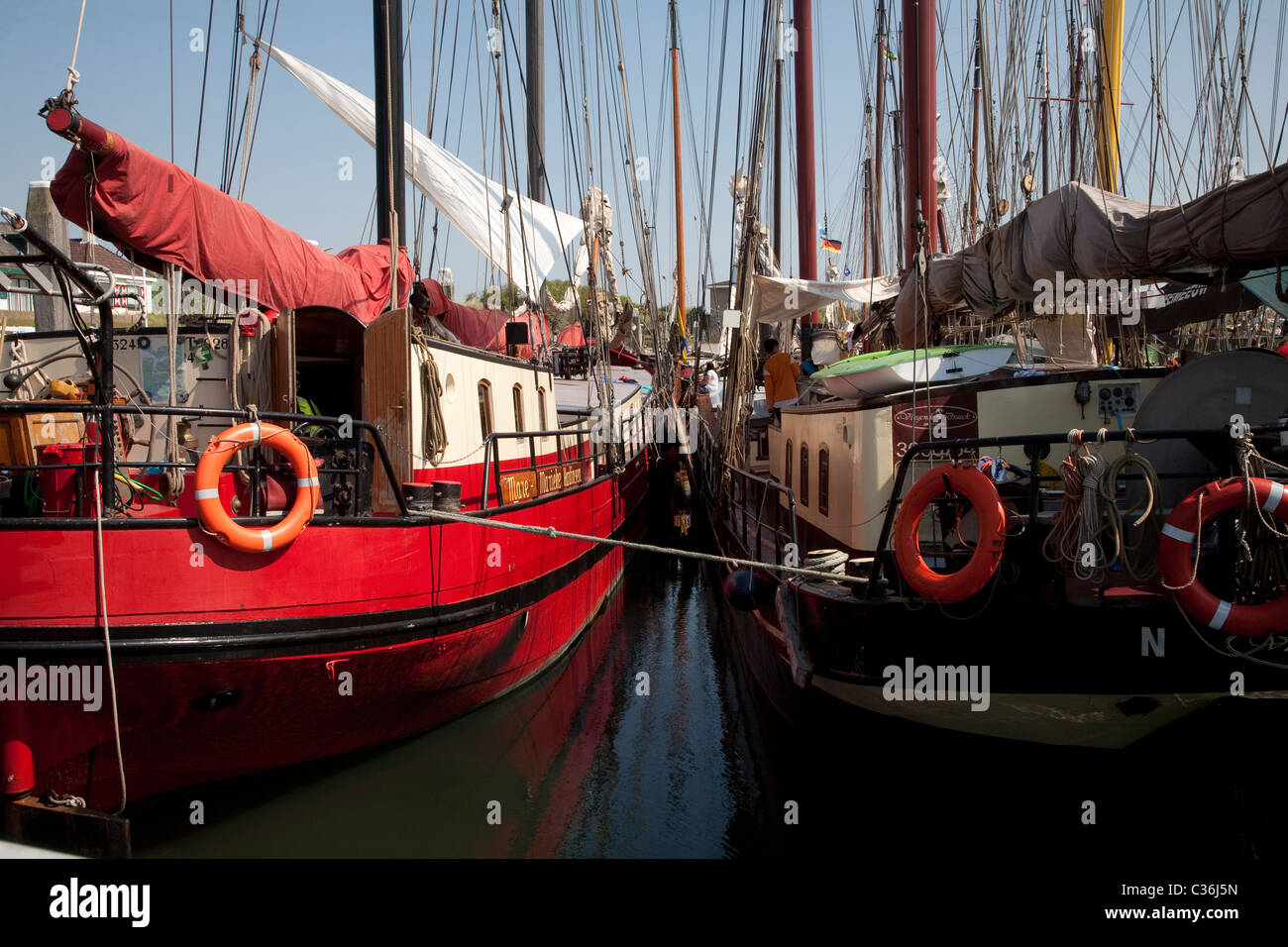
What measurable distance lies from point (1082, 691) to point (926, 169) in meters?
9.36

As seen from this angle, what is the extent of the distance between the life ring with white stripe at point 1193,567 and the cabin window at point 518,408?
22.9ft

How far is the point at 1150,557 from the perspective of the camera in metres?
4.94

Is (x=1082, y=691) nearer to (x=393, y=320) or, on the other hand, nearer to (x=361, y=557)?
(x=361, y=557)

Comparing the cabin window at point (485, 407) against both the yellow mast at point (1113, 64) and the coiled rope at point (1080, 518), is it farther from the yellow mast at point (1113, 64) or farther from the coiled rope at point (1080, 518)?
the yellow mast at point (1113, 64)

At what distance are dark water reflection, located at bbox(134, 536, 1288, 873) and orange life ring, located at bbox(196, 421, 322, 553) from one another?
76.2 inches

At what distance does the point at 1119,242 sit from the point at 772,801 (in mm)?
4903

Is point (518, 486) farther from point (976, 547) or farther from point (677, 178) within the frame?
point (677, 178)

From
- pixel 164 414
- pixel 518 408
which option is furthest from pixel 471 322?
pixel 164 414

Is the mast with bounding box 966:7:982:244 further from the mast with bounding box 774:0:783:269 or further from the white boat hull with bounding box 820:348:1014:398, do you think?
the white boat hull with bounding box 820:348:1014:398

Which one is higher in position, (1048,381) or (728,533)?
(1048,381)

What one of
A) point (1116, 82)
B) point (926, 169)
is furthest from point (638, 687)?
point (1116, 82)

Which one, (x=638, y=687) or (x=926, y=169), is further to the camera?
(x=926, y=169)

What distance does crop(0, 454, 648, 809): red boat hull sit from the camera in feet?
16.9

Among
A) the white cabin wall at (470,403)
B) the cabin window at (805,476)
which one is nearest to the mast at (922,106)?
the cabin window at (805,476)
